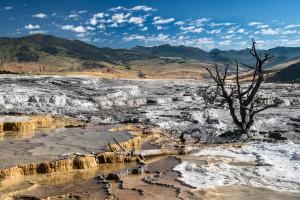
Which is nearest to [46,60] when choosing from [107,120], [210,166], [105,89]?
[105,89]

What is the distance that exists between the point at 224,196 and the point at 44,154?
6452mm

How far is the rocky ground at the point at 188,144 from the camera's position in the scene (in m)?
12.0

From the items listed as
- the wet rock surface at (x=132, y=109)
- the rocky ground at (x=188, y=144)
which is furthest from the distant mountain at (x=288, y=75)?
the rocky ground at (x=188, y=144)

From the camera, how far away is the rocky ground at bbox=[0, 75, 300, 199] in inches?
472

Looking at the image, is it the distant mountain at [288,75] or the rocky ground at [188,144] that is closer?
the rocky ground at [188,144]

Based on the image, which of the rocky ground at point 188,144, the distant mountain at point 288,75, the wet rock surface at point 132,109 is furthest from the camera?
the distant mountain at point 288,75

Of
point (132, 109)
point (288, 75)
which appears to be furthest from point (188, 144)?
point (288, 75)

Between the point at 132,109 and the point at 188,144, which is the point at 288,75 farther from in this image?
the point at 188,144

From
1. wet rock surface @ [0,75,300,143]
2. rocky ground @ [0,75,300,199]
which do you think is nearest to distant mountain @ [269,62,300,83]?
wet rock surface @ [0,75,300,143]

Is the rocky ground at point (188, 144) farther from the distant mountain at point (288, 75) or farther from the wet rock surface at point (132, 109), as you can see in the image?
the distant mountain at point (288, 75)

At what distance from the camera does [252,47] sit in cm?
1877

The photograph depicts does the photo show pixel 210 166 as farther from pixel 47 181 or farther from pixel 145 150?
pixel 47 181

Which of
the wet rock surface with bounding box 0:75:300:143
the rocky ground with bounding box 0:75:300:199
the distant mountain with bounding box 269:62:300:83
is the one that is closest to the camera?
the rocky ground with bounding box 0:75:300:199

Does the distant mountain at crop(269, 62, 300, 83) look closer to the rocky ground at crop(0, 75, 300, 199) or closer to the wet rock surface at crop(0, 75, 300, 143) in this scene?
the wet rock surface at crop(0, 75, 300, 143)
